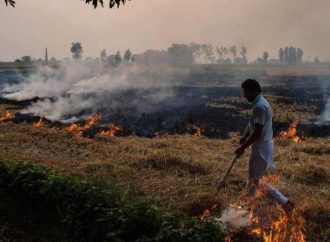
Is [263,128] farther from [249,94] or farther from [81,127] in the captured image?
[81,127]

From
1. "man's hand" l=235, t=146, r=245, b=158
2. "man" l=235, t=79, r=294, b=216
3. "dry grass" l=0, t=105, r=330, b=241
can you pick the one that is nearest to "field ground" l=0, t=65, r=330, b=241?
"dry grass" l=0, t=105, r=330, b=241

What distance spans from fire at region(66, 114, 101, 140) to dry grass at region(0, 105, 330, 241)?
1.43ft

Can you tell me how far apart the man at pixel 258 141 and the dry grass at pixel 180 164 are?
691 millimetres

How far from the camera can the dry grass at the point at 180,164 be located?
7593mm

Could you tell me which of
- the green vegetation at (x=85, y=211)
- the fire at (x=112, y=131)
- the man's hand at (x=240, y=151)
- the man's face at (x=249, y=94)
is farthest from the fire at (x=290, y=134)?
the green vegetation at (x=85, y=211)

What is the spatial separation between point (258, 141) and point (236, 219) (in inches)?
45.4

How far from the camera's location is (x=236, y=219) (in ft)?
20.8

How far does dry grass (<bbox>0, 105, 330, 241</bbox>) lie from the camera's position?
759 centimetres

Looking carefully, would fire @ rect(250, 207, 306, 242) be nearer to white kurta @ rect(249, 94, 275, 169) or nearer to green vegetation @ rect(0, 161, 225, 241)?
green vegetation @ rect(0, 161, 225, 241)

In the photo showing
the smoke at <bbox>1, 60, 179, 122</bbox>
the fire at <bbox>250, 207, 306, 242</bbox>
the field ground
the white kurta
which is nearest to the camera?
the fire at <bbox>250, 207, 306, 242</bbox>

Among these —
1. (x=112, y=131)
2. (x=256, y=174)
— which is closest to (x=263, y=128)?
(x=256, y=174)

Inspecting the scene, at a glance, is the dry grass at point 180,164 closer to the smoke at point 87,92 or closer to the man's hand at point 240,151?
the man's hand at point 240,151

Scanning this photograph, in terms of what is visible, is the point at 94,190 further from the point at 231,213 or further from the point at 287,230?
the point at 287,230

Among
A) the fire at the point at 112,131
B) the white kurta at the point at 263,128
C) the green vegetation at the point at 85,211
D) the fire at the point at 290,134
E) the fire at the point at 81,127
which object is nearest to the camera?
the green vegetation at the point at 85,211
